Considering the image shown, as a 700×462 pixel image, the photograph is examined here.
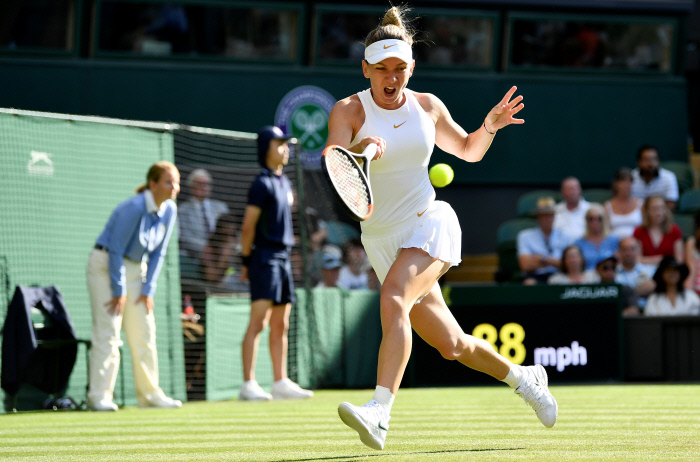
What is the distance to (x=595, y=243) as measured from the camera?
12445 millimetres

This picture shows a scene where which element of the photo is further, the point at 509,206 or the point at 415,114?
the point at 509,206

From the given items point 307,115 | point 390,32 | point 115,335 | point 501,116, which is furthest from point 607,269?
point 390,32

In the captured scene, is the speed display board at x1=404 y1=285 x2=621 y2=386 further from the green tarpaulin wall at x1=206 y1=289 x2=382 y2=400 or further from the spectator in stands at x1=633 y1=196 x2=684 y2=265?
the spectator in stands at x1=633 y1=196 x2=684 y2=265

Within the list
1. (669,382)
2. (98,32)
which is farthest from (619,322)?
(98,32)

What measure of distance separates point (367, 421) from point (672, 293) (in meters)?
7.62

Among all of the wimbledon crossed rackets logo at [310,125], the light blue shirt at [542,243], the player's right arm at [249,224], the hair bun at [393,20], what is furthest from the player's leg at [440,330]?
the wimbledon crossed rackets logo at [310,125]

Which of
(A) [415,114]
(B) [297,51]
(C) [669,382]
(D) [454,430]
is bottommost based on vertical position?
(C) [669,382]

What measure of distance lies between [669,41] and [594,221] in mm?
4953

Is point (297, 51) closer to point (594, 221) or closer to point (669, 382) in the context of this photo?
point (594, 221)

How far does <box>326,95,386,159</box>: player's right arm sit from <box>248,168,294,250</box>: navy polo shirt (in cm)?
416

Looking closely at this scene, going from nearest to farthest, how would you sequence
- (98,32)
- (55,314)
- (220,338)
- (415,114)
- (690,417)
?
(415,114)
(690,417)
(55,314)
(220,338)
(98,32)

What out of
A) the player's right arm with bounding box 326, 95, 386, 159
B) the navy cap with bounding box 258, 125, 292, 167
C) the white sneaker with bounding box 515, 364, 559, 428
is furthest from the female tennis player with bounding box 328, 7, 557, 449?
the navy cap with bounding box 258, 125, 292, 167

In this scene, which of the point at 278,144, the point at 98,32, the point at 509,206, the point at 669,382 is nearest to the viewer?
the point at 278,144

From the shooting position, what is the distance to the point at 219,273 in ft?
37.1
